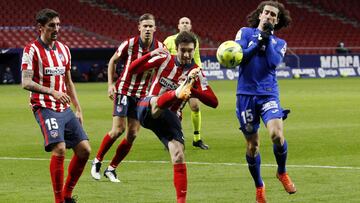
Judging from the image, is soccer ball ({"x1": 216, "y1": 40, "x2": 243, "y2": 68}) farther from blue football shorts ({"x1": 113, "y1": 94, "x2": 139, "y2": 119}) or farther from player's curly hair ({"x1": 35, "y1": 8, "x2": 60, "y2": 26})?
blue football shorts ({"x1": 113, "y1": 94, "x2": 139, "y2": 119})

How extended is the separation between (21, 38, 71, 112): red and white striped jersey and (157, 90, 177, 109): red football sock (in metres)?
1.08

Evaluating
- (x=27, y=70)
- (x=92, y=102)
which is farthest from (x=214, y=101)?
(x=92, y=102)

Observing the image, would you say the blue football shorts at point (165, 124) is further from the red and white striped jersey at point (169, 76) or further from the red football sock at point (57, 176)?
the red football sock at point (57, 176)

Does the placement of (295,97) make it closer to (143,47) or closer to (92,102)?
(92,102)

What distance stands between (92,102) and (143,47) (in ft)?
50.6

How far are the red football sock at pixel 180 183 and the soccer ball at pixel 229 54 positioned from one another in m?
1.43

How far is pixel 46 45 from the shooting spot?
9.89 metres

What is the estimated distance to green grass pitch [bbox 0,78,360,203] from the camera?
10.6 metres

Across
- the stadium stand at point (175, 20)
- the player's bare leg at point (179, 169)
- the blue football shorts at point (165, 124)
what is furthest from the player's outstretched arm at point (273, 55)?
the stadium stand at point (175, 20)

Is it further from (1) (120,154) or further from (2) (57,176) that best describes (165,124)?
(1) (120,154)

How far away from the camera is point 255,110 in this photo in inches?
420

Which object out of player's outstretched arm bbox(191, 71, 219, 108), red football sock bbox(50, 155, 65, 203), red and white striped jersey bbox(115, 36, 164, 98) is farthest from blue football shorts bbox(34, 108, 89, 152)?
red and white striped jersey bbox(115, 36, 164, 98)

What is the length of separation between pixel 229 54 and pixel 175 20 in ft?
134

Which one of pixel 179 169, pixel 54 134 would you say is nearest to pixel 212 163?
pixel 179 169
